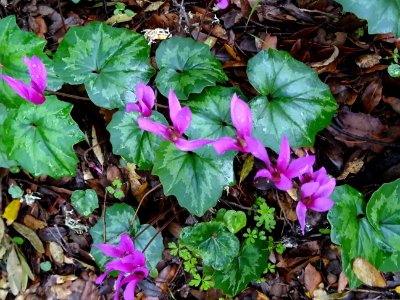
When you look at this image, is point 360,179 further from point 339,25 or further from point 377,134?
point 339,25

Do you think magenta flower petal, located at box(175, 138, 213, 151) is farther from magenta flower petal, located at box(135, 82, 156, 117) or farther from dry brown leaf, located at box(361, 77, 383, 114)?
dry brown leaf, located at box(361, 77, 383, 114)

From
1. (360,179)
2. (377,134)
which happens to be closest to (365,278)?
(360,179)

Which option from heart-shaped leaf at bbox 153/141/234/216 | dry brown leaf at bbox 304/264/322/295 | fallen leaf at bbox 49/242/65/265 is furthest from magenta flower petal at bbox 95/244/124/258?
dry brown leaf at bbox 304/264/322/295

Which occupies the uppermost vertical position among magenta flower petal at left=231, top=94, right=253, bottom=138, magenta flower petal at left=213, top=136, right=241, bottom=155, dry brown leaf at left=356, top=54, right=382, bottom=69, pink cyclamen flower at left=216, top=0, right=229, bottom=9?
magenta flower petal at left=231, top=94, right=253, bottom=138

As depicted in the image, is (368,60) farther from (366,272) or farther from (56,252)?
(56,252)

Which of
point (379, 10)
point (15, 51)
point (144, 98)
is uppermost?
point (379, 10)

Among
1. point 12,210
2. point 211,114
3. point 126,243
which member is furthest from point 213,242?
point 12,210
